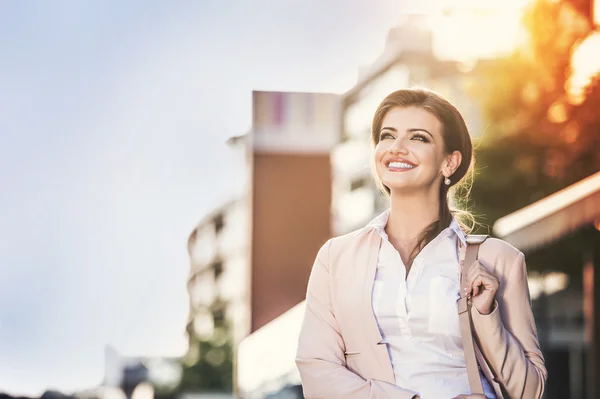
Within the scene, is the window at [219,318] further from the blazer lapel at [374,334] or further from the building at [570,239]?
the blazer lapel at [374,334]

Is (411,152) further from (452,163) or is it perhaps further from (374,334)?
(374,334)

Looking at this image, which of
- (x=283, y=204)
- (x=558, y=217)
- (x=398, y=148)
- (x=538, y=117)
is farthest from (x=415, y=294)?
(x=538, y=117)

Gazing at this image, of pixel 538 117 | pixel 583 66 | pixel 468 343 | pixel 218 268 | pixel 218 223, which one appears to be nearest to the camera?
pixel 468 343

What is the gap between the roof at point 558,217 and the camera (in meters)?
5.58

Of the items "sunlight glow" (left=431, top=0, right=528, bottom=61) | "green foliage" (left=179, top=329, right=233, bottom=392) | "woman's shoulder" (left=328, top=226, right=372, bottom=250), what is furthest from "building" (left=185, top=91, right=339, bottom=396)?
"green foliage" (left=179, top=329, right=233, bottom=392)

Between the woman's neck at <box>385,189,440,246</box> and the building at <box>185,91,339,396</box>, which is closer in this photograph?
the woman's neck at <box>385,189,440,246</box>

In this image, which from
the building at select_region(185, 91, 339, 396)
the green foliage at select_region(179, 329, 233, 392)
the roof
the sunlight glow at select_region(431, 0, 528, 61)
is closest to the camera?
the roof

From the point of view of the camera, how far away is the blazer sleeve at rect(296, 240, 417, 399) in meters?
1.90

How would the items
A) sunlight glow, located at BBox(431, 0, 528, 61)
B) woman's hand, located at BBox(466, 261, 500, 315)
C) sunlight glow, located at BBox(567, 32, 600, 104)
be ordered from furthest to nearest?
sunlight glow, located at BBox(567, 32, 600, 104)
sunlight glow, located at BBox(431, 0, 528, 61)
woman's hand, located at BBox(466, 261, 500, 315)

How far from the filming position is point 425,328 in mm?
1891

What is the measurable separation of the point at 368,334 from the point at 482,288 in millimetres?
235

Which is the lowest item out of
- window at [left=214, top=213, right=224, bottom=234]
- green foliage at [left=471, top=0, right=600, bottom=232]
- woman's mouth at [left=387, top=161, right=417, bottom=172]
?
woman's mouth at [left=387, top=161, right=417, bottom=172]

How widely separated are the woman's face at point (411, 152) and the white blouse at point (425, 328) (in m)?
0.17

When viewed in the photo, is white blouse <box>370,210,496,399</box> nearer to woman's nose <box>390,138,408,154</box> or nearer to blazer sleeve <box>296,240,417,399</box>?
blazer sleeve <box>296,240,417,399</box>
